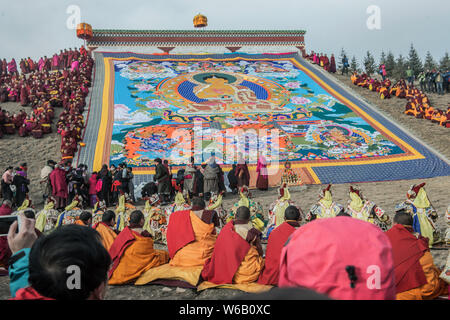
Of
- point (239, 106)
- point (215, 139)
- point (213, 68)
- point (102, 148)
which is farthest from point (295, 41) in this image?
point (102, 148)

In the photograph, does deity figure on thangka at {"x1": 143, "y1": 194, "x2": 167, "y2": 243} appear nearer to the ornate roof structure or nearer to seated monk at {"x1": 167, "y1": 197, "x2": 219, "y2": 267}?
seated monk at {"x1": 167, "y1": 197, "x2": 219, "y2": 267}

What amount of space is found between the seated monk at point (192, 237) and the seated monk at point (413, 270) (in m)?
1.90

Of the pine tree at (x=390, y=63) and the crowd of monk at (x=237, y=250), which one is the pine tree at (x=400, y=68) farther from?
the crowd of monk at (x=237, y=250)

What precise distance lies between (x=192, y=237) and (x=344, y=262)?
3.20m

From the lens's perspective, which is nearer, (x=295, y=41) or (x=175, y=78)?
(x=175, y=78)

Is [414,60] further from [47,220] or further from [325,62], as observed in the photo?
[47,220]

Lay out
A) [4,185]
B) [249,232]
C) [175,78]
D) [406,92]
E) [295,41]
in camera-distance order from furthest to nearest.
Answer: [295,41]
[175,78]
[406,92]
[4,185]
[249,232]

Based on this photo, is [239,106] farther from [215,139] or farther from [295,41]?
[295,41]

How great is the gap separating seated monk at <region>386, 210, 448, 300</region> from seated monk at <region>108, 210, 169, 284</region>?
2.46 meters

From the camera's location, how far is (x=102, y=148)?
11.3 meters

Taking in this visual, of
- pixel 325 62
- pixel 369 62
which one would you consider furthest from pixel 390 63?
pixel 325 62

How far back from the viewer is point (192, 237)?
168 inches

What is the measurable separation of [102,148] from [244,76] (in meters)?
8.88

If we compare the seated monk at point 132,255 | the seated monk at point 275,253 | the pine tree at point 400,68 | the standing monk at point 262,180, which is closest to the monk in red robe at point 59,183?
the standing monk at point 262,180
